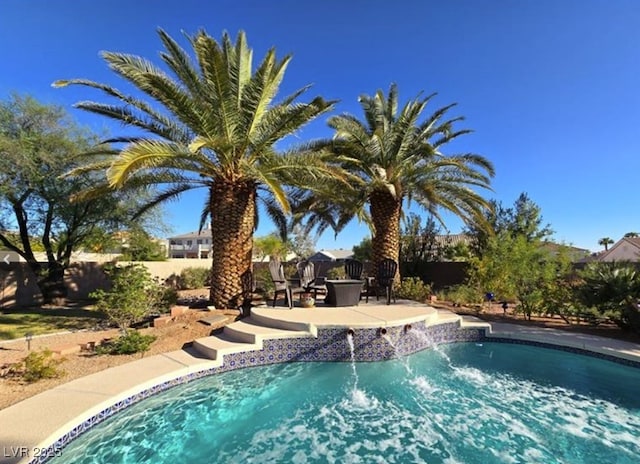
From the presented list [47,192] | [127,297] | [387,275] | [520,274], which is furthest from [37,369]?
[520,274]

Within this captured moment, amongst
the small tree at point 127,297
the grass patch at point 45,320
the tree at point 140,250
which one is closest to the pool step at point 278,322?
the small tree at point 127,297

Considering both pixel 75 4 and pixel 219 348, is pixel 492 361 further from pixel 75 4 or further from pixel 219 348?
pixel 75 4

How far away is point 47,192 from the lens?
11859 mm

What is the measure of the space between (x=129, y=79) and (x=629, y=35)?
41.4 ft

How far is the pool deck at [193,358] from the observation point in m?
3.79

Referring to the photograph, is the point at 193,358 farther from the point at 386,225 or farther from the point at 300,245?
the point at 300,245

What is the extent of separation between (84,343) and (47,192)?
756 centimetres

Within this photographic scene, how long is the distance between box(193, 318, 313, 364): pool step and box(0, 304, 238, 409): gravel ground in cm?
59

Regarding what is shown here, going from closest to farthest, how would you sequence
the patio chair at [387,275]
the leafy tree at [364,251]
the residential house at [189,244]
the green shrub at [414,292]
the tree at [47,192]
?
the patio chair at [387,275]
the tree at [47,192]
the green shrub at [414,292]
the leafy tree at [364,251]
the residential house at [189,244]

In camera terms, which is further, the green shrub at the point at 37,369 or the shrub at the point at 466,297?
the shrub at the point at 466,297

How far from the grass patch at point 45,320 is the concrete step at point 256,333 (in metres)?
4.54

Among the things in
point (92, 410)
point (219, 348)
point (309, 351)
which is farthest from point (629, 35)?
point (92, 410)

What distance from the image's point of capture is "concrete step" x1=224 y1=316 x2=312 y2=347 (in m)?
7.06

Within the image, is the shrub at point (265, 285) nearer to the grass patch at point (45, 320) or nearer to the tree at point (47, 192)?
the grass patch at point (45, 320)
